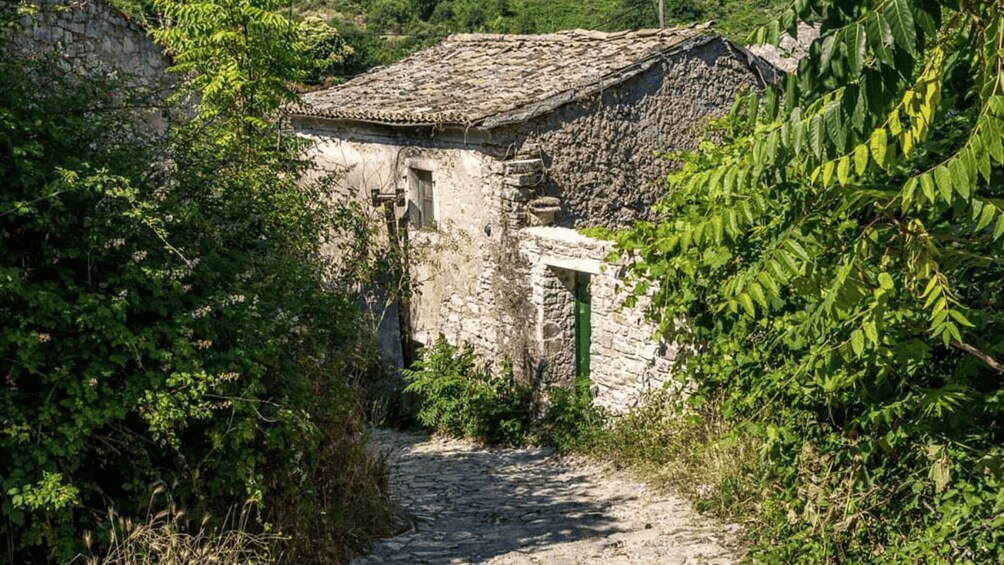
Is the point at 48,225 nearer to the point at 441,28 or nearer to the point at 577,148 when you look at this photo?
the point at 577,148

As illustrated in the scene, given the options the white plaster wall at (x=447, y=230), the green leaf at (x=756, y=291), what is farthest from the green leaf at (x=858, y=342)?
the white plaster wall at (x=447, y=230)

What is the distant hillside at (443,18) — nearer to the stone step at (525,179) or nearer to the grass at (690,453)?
the stone step at (525,179)

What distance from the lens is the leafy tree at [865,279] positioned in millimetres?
3535

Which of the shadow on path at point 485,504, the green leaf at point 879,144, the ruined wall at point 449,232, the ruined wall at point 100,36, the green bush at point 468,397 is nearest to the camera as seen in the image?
the green leaf at point 879,144

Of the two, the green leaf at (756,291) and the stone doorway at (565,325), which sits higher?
the green leaf at (756,291)

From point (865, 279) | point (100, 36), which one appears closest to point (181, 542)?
point (865, 279)

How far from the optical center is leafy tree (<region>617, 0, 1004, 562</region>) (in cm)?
354

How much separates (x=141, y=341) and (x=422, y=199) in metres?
7.97

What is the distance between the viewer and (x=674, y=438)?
9.02m

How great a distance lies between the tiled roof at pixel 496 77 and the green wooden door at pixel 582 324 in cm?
193

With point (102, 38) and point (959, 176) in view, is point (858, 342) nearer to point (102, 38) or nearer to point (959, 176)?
point (959, 176)

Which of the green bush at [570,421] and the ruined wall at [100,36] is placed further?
the green bush at [570,421]

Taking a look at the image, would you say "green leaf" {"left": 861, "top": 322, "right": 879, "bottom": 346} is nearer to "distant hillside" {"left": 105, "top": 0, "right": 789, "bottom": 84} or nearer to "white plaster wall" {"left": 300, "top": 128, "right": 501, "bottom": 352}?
"white plaster wall" {"left": 300, "top": 128, "right": 501, "bottom": 352}

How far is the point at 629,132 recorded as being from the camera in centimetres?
1209
